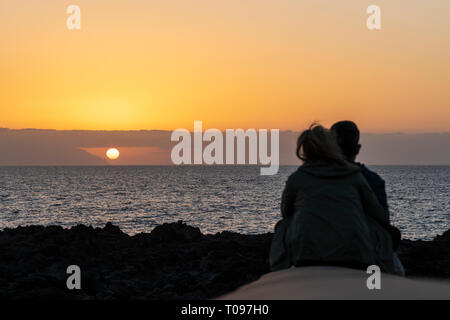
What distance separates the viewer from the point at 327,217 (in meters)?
4.21

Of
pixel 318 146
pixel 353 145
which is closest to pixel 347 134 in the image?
pixel 353 145

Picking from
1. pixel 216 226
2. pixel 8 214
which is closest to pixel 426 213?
pixel 216 226

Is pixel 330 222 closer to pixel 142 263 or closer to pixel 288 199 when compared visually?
pixel 288 199

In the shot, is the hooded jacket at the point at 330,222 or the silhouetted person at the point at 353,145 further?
the silhouetted person at the point at 353,145

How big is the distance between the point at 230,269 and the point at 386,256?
25.7ft

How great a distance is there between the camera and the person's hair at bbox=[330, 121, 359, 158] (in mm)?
5273

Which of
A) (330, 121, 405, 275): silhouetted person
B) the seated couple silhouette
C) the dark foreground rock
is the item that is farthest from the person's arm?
the dark foreground rock

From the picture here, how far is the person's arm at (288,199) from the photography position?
4520 mm

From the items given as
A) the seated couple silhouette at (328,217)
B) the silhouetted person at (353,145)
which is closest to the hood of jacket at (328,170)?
the seated couple silhouette at (328,217)

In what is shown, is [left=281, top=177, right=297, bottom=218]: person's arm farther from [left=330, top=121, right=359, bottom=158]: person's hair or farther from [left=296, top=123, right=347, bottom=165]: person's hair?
[left=330, top=121, right=359, bottom=158]: person's hair

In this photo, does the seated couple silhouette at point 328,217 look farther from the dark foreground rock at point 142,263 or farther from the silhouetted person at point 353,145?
the dark foreground rock at point 142,263

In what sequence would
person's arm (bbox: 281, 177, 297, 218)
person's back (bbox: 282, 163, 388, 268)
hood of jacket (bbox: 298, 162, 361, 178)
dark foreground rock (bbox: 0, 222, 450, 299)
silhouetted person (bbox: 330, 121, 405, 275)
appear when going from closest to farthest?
person's back (bbox: 282, 163, 388, 268), hood of jacket (bbox: 298, 162, 361, 178), person's arm (bbox: 281, 177, 297, 218), silhouetted person (bbox: 330, 121, 405, 275), dark foreground rock (bbox: 0, 222, 450, 299)

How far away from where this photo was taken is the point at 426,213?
5341 centimetres

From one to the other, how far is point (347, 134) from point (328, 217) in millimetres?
1333
